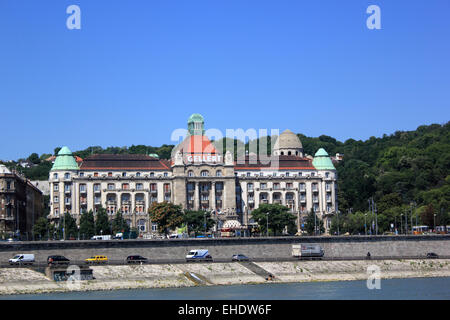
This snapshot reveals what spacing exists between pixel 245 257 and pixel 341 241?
18.0 m

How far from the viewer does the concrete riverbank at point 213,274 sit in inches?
3369

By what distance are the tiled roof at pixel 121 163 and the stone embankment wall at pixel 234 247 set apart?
190 ft

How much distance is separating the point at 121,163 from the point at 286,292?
8928cm

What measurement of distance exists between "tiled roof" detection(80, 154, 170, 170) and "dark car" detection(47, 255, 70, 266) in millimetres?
67434

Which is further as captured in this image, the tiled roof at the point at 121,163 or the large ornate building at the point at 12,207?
the tiled roof at the point at 121,163

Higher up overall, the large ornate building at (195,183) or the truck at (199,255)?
the large ornate building at (195,183)

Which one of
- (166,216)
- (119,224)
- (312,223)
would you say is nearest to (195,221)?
(166,216)

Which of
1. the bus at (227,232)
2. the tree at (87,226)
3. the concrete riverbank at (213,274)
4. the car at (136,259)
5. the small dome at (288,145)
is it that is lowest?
the concrete riverbank at (213,274)

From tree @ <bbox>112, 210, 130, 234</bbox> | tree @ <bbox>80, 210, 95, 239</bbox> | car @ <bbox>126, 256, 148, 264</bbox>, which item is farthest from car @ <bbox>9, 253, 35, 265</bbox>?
tree @ <bbox>112, 210, 130, 234</bbox>

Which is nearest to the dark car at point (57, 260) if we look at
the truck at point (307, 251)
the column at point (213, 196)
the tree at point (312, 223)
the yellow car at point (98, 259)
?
the yellow car at point (98, 259)

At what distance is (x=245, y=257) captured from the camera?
342 ft

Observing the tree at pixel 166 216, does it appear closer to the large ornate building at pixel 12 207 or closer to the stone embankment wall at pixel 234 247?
the large ornate building at pixel 12 207
